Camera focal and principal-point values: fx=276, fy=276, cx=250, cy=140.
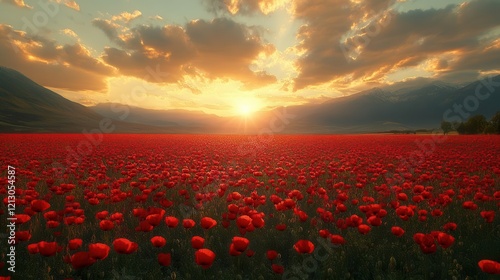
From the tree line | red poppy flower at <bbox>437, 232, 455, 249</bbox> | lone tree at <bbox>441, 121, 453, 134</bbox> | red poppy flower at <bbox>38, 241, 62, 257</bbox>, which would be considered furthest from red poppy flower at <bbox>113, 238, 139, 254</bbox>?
lone tree at <bbox>441, 121, 453, 134</bbox>

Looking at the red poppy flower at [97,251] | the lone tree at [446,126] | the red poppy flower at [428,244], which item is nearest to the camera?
the red poppy flower at [97,251]

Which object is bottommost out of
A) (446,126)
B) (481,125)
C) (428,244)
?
(428,244)

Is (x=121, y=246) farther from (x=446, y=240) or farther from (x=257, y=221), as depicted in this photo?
(x=446, y=240)

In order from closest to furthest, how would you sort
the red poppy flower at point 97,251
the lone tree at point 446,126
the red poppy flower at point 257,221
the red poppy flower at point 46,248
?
1. the red poppy flower at point 97,251
2. the red poppy flower at point 46,248
3. the red poppy flower at point 257,221
4. the lone tree at point 446,126

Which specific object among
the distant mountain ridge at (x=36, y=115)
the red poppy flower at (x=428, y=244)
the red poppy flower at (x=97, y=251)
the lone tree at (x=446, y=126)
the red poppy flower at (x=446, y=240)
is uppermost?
the distant mountain ridge at (x=36, y=115)

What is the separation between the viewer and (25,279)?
321 cm

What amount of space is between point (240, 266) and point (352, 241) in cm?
181

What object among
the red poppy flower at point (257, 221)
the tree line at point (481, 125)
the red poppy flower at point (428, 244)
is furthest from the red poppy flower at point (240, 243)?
the tree line at point (481, 125)

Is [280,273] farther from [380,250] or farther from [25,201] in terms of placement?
[25,201]

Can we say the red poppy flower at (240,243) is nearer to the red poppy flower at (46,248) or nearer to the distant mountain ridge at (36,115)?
the red poppy flower at (46,248)

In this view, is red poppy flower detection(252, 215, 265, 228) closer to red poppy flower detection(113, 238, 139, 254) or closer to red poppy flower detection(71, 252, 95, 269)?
red poppy flower detection(113, 238, 139, 254)

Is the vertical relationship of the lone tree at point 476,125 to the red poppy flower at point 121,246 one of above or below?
above

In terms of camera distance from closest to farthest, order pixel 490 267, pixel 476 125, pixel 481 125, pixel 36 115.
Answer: pixel 490 267
pixel 481 125
pixel 476 125
pixel 36 115

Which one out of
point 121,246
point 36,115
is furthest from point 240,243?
point 36,115
